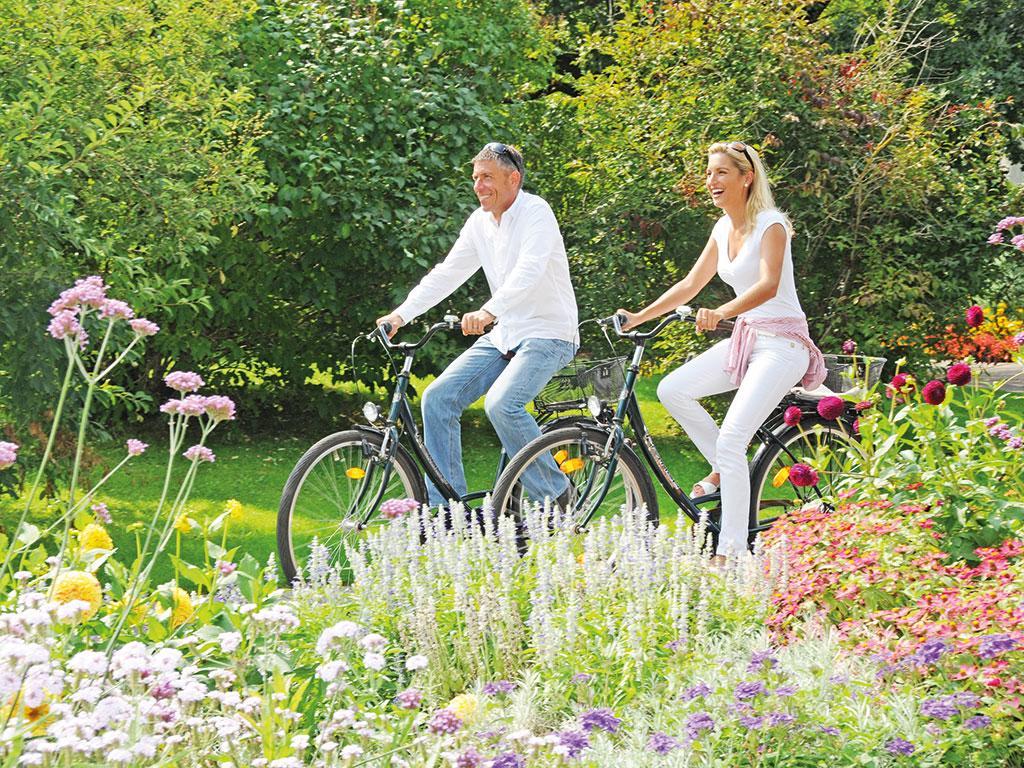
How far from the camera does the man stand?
18.2 feet

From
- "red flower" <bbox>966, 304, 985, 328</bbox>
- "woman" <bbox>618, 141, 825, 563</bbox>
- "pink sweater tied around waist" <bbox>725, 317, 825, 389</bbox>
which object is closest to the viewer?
"red flower" <bbox>966, 304, 985, 328</bbox>

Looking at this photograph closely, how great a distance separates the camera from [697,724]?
3023mm

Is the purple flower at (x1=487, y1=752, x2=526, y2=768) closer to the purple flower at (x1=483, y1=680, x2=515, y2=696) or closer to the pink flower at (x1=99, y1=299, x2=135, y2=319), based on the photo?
the purple flower at (x1=483, y1=680, x2=515, y2=696)

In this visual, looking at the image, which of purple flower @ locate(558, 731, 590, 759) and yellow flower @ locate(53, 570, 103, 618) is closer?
purple flower @ locate(558, 731, 590, 759)

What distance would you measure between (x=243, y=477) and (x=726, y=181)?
437cm

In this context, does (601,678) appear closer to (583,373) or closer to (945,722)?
(945,722)

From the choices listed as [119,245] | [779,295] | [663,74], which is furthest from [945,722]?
[663,74]

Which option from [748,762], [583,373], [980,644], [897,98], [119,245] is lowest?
[748,762]

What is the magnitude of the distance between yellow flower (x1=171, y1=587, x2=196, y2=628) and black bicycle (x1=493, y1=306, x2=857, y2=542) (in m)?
1.94

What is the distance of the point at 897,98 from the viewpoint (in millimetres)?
9930

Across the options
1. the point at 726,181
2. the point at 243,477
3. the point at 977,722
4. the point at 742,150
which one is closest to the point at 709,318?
the point at 726,181

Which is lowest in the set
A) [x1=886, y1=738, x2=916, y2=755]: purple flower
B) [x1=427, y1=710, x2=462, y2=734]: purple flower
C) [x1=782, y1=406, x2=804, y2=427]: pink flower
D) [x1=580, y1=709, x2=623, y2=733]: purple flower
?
[x1=886, y1=738, x2=916, y2=755]: purple flower

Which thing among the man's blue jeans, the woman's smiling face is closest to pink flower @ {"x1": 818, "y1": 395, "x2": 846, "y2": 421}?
the woman's smiling face

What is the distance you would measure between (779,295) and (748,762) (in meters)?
2.74
